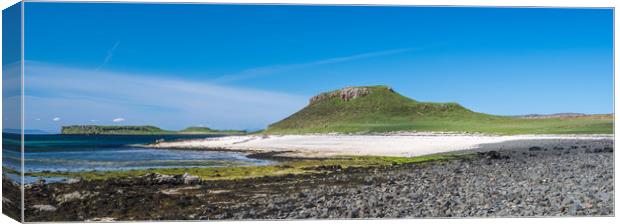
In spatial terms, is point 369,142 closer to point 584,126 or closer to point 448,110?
point 448,110

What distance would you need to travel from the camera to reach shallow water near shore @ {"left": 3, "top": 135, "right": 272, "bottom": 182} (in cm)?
1131

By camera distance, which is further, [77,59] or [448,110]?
[448,110]

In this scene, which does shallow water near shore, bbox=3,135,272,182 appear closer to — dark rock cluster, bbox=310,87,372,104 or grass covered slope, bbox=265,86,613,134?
grass covered slope, bbox=265,86,613,134

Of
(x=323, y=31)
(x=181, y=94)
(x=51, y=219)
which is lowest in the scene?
(x=51, y=219)

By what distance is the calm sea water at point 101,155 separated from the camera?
37.1 feet

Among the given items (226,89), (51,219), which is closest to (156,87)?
(226,89)

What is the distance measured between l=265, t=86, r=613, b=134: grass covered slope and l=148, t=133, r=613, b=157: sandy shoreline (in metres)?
0.18

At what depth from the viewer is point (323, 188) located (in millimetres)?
12586

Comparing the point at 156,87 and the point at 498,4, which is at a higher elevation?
the point at 498,4

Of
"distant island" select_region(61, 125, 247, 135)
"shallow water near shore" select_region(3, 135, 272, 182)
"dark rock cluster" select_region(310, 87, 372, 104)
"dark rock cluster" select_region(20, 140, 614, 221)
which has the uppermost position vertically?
"dark rock cluster" select_region(310, 87, 372, 104)

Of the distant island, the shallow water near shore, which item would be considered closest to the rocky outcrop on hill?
the shallow water near shore

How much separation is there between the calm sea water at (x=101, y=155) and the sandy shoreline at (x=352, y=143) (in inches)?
8.6

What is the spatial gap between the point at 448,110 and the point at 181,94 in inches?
213

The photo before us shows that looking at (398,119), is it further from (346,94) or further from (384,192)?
(384,192)
